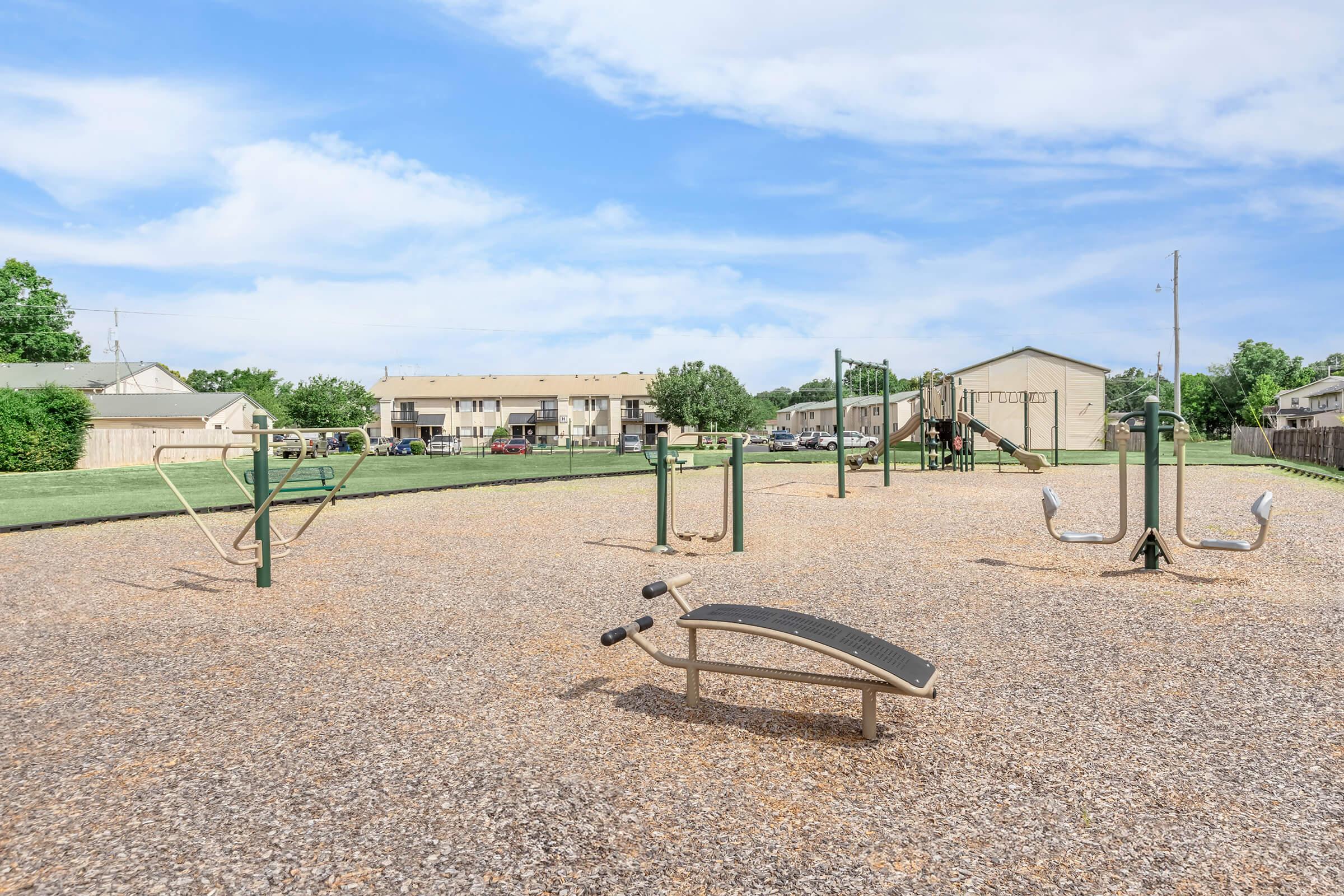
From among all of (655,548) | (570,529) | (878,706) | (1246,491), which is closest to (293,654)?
(878,706)

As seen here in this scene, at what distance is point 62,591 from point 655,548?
6071mm

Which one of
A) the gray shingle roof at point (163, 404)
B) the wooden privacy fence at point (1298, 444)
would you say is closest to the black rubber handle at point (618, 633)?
the wooden privacy fence at point (1298, 444)

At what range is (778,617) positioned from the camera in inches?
178

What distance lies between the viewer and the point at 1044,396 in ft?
161

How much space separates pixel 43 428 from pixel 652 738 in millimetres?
37951

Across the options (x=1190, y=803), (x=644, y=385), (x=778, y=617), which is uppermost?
(x=644, y=385)

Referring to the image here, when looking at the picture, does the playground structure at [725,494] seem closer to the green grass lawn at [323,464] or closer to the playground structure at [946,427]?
the green grass lawn at [323,464]

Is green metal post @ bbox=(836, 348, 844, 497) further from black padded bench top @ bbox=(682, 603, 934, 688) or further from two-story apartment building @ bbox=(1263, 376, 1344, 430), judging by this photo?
two-story apartment building @ bbox=(1263, 376, 1344, 430)

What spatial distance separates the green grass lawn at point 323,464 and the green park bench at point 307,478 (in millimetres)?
896

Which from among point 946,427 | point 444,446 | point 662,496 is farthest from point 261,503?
point 444,446

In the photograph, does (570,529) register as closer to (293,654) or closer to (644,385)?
(293,654)

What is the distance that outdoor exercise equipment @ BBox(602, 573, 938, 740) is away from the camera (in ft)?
13.5

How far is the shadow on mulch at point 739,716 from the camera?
4289mm

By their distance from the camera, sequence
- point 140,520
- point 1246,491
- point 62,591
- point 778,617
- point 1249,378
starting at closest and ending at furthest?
point 778,617
point 62,591
point 140,520
point 1246,491
point 1249,378
